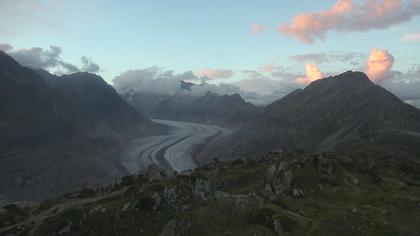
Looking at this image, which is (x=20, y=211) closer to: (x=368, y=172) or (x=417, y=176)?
(x=368, y=172)

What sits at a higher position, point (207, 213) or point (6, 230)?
point (207, 213)

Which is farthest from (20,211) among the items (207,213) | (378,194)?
(378,194)

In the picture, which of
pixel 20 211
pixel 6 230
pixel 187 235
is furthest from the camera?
pixel 20 211

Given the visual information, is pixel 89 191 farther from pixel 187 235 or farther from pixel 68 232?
pixel 187 235

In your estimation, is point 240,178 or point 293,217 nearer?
point 293,217

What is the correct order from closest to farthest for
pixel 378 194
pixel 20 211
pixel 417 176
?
pixel 378 194 < pixel 20 211 < pixel 417 176

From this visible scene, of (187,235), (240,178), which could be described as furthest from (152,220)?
(240,178)
